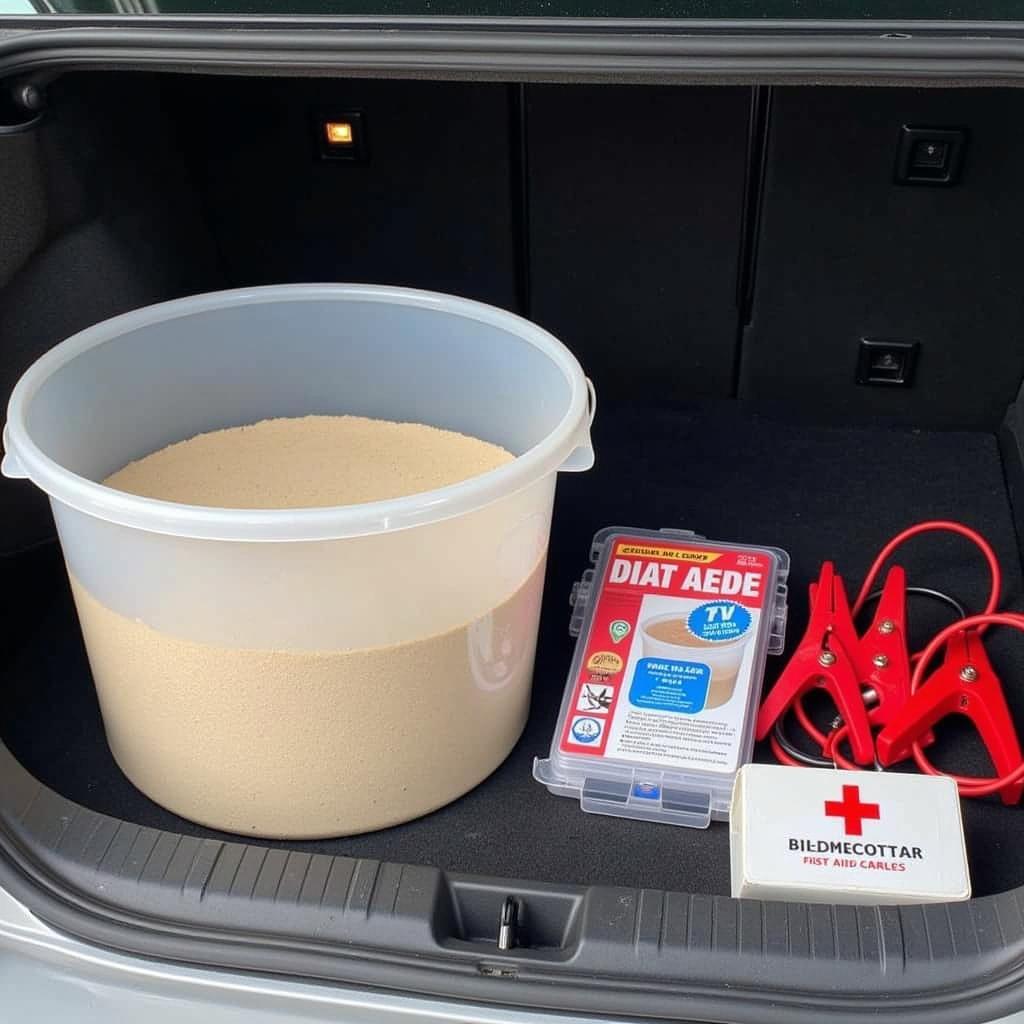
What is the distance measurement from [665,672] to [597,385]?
1.71ft

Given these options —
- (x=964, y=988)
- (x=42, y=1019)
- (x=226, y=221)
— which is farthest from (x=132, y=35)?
(x=964, y=988)

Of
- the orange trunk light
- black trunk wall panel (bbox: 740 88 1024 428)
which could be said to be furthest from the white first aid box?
the orange trunk light

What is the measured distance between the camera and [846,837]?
2.94 feet

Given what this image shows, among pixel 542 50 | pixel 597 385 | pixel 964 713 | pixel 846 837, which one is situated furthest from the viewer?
pixel 597 385

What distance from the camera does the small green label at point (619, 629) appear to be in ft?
3.77

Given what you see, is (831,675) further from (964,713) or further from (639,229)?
(639,229)

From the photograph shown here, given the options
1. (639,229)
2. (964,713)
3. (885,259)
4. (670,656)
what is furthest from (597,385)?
(964,713)

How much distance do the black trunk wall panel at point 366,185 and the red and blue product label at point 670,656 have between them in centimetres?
41

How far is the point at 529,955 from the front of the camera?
32.2 inches

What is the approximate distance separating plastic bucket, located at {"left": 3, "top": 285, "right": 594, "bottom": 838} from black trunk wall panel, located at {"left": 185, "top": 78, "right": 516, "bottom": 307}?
272 millimetres

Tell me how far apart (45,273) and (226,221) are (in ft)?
1.18

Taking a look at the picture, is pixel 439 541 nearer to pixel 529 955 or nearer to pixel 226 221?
pixel 529 955

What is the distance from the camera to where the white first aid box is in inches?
34.1

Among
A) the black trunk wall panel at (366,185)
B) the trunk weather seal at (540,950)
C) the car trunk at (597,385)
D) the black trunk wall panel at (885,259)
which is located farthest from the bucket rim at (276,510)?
the black trunk wall panel at (885,259)
